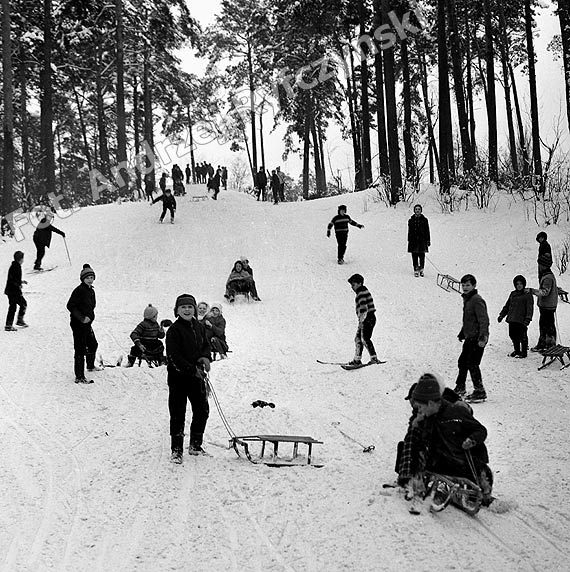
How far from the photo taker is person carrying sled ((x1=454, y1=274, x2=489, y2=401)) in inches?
329

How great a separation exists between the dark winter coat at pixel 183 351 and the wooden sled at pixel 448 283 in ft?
30.7

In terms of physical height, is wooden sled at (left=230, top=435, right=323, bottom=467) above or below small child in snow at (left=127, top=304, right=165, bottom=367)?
below

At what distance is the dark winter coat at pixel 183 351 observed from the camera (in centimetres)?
629

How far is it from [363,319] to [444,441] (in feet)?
15.8

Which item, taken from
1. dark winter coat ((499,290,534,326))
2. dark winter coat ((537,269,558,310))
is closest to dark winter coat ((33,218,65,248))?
dark winter coat ((499,290,534,326))

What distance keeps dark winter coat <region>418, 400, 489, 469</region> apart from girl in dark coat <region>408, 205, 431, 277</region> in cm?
1096

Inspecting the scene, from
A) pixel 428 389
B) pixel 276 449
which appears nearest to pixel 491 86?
pixel 276 449

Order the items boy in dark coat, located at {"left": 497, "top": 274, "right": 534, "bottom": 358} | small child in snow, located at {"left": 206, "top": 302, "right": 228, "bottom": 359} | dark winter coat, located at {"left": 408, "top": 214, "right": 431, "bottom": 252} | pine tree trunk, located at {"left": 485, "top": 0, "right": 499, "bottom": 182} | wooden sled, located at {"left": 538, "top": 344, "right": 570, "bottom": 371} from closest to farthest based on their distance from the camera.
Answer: wooden sled, located at {"left": 538, "top": 344, "right": 570, "bottom": 371} < boy in dark coat, located at {"left": 497, "top": 274, "right": 534, "bottom": 358} < small child in snow, located at {"left": 206, "top": 302, "right": 228, "bottom": 359} < dark winter coat, located at {"left": 408, "top": 214, "right": 431, "bottom": 252} < pine tree trunk, located at {"left": 485, "top": 0, "right": 499, "bottom": 182}

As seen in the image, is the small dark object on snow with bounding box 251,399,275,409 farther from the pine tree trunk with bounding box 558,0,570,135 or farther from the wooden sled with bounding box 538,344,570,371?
the pine tree trunk with bounding box 558,0,570,135

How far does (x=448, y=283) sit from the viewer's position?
14883mm

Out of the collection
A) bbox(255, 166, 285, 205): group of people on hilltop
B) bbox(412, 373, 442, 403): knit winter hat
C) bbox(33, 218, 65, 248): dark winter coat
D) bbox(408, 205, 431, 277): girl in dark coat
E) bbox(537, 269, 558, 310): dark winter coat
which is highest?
bbox(255, 166, 285, 205): group of people on hilltop

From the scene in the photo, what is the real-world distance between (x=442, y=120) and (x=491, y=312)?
1071 centimetres

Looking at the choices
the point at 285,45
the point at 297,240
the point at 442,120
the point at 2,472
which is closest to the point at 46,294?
the point at 297,240

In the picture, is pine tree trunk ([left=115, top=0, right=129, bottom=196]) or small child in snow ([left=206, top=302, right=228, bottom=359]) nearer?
small child in snow ([left=206, top=302, right=228, bottom=359])
